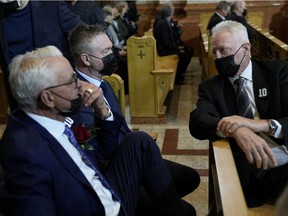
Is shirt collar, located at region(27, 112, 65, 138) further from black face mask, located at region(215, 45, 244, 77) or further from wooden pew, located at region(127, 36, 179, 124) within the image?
wooden pew, located at region(127, 36, 179, 124)

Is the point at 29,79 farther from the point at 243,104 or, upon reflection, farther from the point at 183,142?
the point at 183,142

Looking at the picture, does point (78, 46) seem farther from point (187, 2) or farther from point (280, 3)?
point (280, 3)

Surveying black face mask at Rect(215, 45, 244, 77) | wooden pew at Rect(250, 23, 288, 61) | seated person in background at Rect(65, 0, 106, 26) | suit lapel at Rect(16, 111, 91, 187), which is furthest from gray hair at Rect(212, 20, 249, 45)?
seated person in background at Rect(65, 0, 106, 26)

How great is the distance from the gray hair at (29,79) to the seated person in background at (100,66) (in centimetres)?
73

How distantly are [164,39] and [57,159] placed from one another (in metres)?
4.82

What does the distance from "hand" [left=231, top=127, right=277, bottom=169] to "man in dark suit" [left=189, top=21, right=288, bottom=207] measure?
0.14ft

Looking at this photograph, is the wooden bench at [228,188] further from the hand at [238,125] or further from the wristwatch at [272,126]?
the wristwatch at [272,126]

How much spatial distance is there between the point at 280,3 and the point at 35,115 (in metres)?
8.28

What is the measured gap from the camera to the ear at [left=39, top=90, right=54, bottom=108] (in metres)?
1.68

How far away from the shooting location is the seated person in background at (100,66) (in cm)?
243

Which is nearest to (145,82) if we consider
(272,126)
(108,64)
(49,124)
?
(108,64)

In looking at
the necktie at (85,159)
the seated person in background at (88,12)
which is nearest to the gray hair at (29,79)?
the necktie at (85,159)

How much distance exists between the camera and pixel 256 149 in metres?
1.82

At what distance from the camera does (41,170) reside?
1.54 metres
